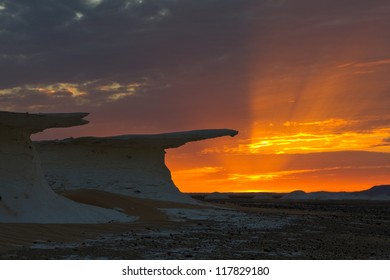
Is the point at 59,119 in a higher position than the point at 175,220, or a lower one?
higher

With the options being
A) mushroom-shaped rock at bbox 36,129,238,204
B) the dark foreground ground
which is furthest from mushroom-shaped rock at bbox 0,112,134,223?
mushroom-shaped rock at bbox 36,129,238,204

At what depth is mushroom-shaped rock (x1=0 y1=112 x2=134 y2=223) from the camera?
17953mm

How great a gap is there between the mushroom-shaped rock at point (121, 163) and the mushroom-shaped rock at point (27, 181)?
48.0ft

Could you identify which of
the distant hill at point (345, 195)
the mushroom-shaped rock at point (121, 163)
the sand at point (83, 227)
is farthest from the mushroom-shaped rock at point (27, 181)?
the distant hill at point (345, 195)

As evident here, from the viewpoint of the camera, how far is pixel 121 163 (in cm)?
3662

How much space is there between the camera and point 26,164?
1953 cm

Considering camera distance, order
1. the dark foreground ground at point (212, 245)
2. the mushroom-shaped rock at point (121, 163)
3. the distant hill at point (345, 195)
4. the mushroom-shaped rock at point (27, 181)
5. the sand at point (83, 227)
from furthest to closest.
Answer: the distant hill at point (345, 195), the mushroom-shaped rock at point (121, 163), the mushroom-shaped rock at point (27, 181), the sand at point (83, 227), the dark foreground ground at point (212, 245)

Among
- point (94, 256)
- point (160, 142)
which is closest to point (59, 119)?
point (94, 256)

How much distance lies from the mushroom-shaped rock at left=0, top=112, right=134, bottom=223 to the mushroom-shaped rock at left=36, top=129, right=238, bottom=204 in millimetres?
14638

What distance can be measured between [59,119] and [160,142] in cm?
1719

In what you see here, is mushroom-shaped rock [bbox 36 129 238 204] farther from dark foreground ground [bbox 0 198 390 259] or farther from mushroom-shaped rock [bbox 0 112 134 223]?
dark foreground ground [bbox 0 198 390 259]

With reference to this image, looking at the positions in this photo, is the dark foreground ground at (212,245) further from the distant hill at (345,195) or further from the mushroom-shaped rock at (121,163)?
the distant hill at (345,195)

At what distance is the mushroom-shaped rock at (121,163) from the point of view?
3506cm
